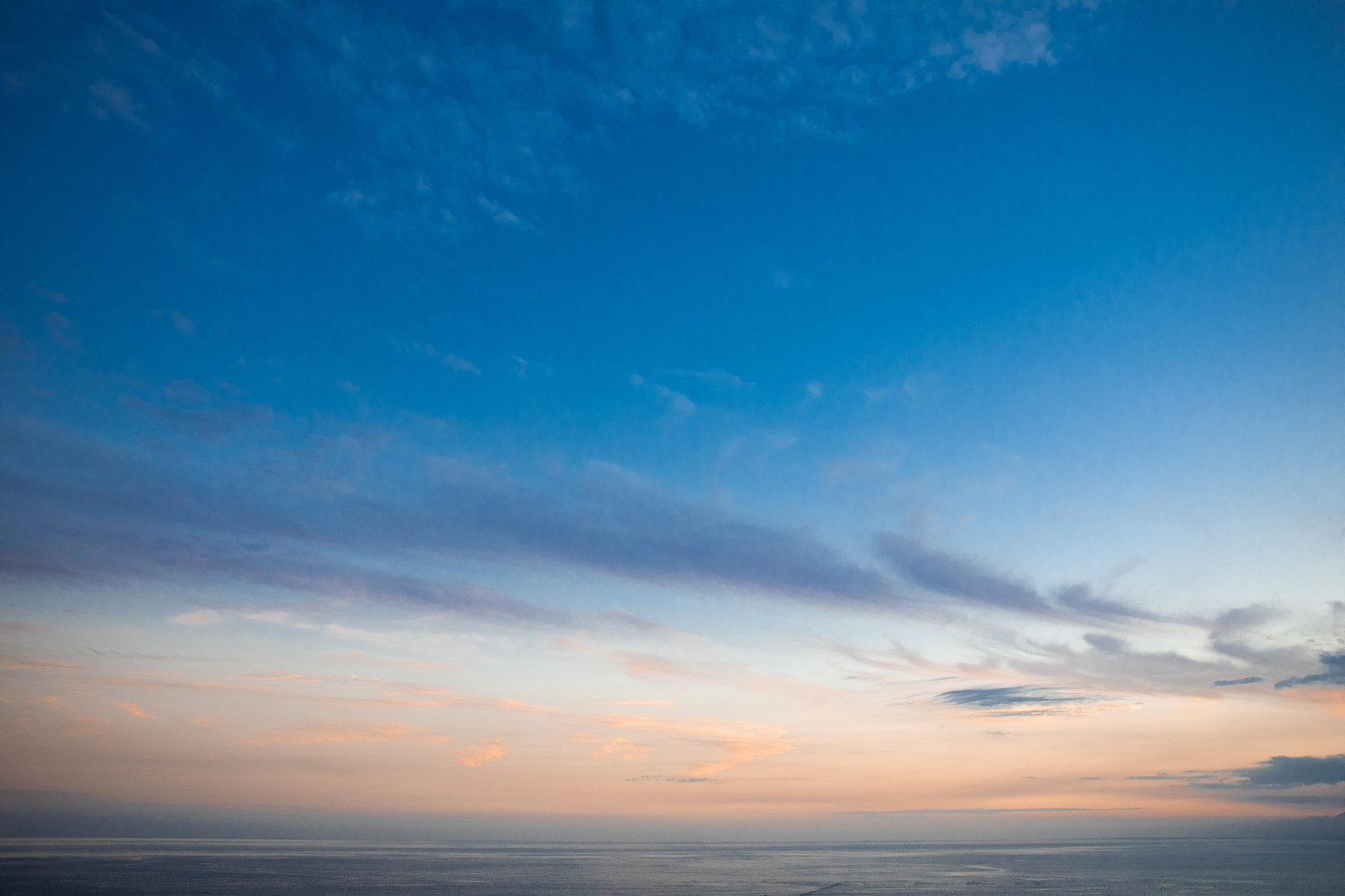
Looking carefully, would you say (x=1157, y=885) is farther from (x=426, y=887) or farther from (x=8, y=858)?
(x=8, y=858)

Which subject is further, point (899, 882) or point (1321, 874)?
point (1321, 874)

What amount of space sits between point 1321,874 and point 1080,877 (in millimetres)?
56625

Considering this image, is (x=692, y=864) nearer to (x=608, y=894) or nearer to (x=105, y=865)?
(x=608, y=894)

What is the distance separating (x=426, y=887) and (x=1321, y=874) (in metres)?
175

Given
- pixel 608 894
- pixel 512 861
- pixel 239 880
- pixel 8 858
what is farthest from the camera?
pixel 512 861

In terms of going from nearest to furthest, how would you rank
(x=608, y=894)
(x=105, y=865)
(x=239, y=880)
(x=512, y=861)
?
(x=608, y=894) → (x=239, y=880) → (x=105, y=865) → (x=512, y=861)

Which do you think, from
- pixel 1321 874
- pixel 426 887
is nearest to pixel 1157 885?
pixel 1321 874

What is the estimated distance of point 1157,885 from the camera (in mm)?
118500

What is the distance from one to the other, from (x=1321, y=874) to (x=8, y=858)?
26415 centimetres

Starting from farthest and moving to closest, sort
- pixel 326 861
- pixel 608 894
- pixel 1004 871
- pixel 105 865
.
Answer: pixel 326 861 < pixel 1004 871 < pixel 105 865 < pixel 608 894

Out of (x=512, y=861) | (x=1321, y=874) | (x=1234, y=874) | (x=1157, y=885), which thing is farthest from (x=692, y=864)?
(x=1321, y=874)

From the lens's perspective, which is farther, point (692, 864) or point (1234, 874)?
point (692, 864)

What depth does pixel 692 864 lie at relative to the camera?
173 m

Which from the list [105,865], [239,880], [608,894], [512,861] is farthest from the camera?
[512,861]
